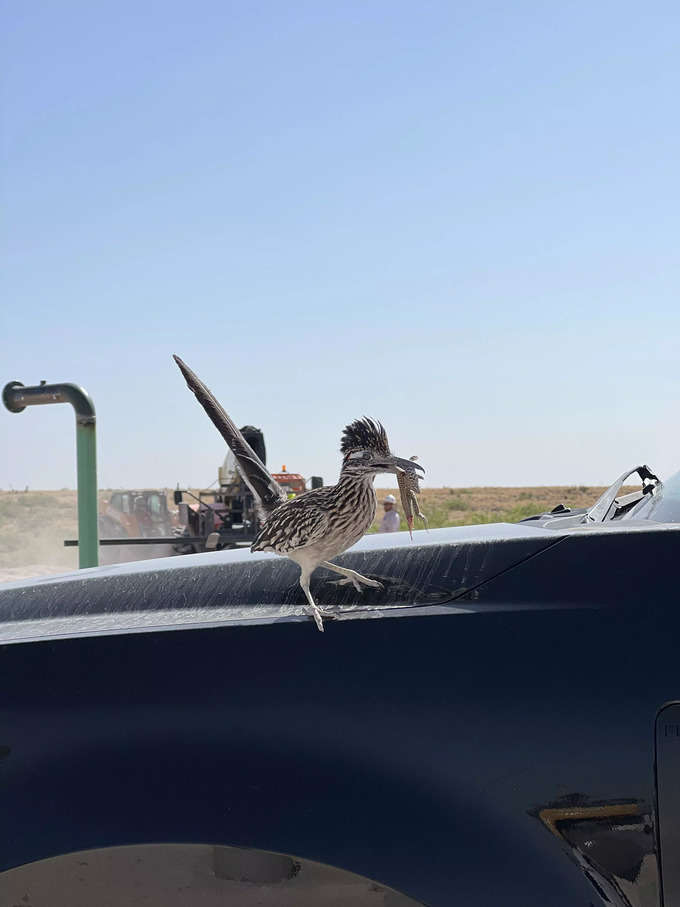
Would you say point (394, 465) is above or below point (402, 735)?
above

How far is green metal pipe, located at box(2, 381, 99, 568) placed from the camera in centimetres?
562

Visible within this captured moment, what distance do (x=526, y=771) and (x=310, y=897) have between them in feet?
1.31

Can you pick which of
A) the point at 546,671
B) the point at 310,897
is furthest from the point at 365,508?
the point at 310,897

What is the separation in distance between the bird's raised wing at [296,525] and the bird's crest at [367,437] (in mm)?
109

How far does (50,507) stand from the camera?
138 feet

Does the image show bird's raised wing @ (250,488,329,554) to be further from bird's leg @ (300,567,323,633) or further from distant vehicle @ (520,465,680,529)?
distant vehicle @ (520,465,680,529)

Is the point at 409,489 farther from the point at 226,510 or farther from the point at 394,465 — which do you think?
the point at 226,510

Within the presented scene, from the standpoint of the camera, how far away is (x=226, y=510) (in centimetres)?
1441

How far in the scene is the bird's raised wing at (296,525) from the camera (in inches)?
67.8

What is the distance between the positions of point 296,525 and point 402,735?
41 centimetres

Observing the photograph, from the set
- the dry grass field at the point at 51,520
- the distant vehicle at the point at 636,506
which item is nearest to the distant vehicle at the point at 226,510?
the dry grass field at the point at 51,520

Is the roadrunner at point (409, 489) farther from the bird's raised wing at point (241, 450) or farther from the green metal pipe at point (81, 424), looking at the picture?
the green metal pipe at point (81, 424)

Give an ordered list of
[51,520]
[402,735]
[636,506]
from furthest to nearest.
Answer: [51,520]
[636,506]
[402,735]

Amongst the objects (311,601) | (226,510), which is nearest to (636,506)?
(311,601)
